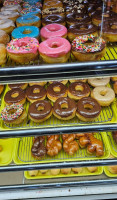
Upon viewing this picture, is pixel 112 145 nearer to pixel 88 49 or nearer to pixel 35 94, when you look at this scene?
pixel 35 94

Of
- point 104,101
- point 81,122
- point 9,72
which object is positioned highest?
point 9,72

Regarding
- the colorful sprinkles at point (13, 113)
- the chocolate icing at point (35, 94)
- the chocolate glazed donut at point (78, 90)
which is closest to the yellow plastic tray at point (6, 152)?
the colorful sprinkles at point (13, 113)

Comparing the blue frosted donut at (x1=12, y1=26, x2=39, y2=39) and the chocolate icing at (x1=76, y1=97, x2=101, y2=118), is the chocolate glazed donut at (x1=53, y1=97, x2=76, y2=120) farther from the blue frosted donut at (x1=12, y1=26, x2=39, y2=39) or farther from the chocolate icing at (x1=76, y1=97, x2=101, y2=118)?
the blue frosted donut at (x1=12, y1=26, x2=39, y2=39)

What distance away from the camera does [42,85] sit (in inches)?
94.0

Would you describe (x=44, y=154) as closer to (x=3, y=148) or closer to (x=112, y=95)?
(x=3, y=148)

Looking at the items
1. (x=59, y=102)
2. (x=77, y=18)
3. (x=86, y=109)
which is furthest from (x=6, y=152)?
(x=77, y=18)

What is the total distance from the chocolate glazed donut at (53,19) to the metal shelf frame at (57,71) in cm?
89

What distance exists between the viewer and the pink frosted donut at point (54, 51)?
5.05 feet

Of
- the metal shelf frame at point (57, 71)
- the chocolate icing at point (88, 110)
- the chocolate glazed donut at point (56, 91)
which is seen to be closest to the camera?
the metal shelf frame at point (57, 71)

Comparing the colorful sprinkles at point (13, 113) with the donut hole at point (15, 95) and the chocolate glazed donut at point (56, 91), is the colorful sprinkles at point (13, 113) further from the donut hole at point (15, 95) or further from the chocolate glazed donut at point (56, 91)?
the chocolate glazed donut at point (56, 91)

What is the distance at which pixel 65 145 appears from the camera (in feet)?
7.24

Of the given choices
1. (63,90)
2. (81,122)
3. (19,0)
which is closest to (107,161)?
(81,122)

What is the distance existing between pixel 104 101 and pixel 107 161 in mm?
595

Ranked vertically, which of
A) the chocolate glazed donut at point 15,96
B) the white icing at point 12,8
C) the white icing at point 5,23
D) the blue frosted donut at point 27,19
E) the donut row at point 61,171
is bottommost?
the donut row at point 61,171
